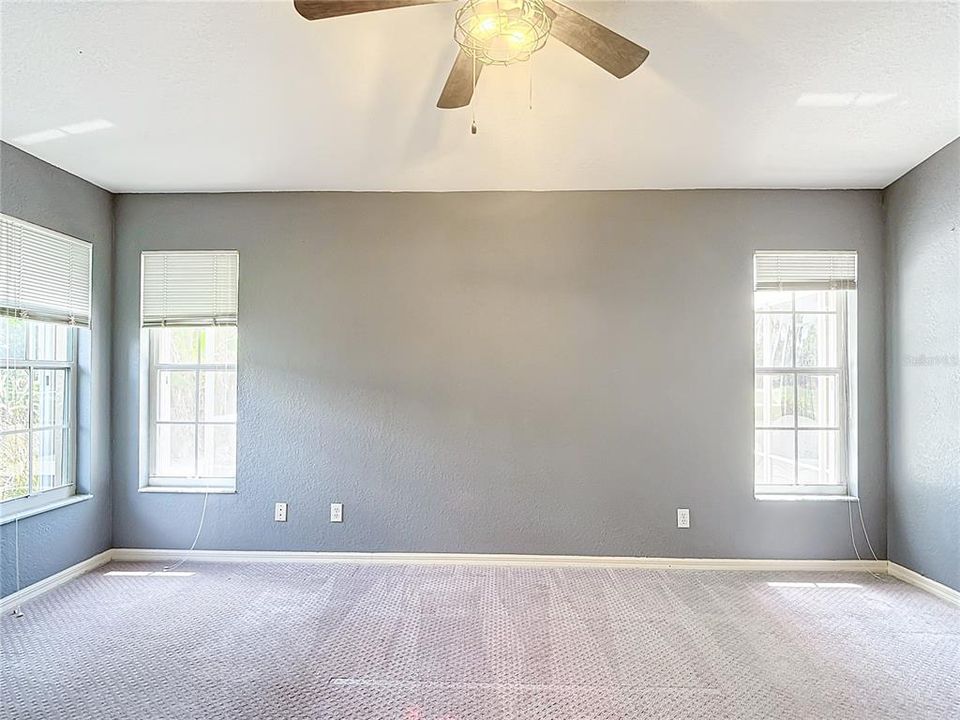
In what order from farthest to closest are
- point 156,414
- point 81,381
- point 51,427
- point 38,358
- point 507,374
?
point 156,414
point 507,374
point 81,381
point 51,427
point 38,358

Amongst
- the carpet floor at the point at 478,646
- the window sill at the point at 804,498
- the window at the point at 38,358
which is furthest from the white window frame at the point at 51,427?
the window sill at the point at 804,498

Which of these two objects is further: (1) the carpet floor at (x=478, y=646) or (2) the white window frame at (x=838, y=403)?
(2) the white window frame at (x=838, y=403)

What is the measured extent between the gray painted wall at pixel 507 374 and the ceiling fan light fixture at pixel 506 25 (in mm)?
2000

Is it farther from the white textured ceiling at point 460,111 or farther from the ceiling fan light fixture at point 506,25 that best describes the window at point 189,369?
the ceiling fan light fixture at point 506,25

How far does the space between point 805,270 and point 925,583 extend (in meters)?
1.99

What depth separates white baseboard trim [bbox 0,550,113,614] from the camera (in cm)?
295

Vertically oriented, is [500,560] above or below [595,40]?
below

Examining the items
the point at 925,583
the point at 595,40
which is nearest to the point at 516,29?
the point at 595,40

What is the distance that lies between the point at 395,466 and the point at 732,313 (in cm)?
243

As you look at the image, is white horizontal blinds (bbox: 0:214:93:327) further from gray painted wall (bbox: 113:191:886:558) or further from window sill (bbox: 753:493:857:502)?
window sill (bbox: 753:493:857:502)

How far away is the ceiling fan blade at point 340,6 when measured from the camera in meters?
1.50

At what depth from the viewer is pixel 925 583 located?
10.7ft

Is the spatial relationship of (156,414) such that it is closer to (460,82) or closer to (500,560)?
(500,560)

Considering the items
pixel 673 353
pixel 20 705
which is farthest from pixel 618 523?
pixel 20 705
